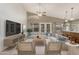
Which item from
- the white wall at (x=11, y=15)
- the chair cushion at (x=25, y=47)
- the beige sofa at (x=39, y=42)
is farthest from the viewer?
the white wall at (x=11, y=15)

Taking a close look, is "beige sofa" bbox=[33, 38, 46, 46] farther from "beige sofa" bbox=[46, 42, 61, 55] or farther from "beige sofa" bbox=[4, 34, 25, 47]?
"beige sofa" bbox=[4, 34, 25, 47]

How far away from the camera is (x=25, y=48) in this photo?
364cm

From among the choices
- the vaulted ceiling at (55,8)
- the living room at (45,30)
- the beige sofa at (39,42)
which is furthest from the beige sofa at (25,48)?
the vaulted ceiling at (55,8)

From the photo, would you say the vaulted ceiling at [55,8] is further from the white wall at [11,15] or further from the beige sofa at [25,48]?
the beige sofa at [25,48]

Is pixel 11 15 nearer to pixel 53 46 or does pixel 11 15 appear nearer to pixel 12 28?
pixel 12 28

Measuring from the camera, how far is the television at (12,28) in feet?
13.1

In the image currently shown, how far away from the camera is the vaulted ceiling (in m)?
3.51

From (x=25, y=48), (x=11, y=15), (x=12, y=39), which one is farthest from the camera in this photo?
(x=11, y=15)

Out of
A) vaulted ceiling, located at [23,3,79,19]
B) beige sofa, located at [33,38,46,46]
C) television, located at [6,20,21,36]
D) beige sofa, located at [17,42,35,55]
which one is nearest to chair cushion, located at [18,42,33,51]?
beige sofa, located at [17,42,35,55]

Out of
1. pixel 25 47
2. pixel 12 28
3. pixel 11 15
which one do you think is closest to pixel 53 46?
pixel 25 47

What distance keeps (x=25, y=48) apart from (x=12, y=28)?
0.95 meters

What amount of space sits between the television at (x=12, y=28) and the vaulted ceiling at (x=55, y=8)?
69 cm

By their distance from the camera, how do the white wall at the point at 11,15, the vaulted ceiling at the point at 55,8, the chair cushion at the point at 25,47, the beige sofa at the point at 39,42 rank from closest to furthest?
1. the vaulted ceiling at the point at 55,8
2. the chair cushion at the point at 25,47
3. the beige sofa at the point at 39,42
4. the white wall at the point at 11,15
